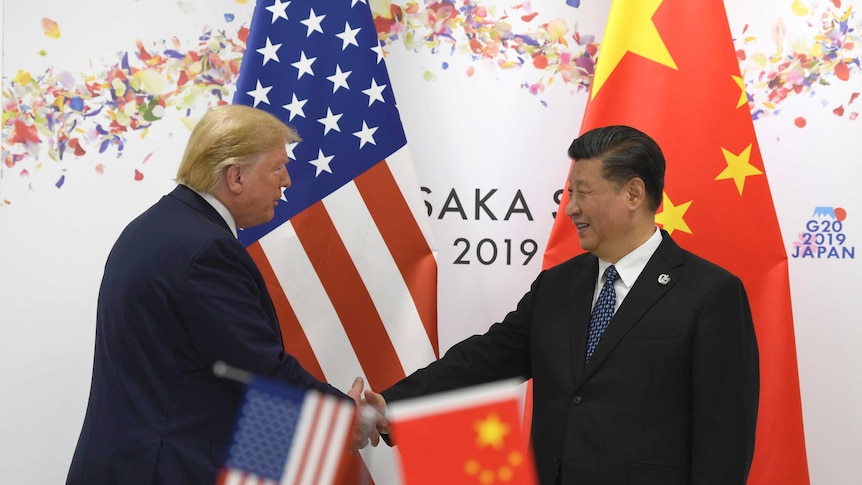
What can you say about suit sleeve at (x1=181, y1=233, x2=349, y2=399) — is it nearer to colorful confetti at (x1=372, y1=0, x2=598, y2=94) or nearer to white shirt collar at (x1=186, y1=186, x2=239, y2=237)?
white shirt collar at (x1=186, y1=186, x2=239, y2=237)

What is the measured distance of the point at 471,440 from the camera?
4.72 feet

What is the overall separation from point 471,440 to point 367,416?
87 cm

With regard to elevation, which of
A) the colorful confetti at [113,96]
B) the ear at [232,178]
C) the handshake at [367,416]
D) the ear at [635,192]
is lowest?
the handshake at [367,416]

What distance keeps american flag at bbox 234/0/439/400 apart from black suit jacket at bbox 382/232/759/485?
1.96 ft

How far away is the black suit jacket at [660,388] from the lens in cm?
191

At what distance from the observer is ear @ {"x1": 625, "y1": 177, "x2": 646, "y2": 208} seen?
2.11 m

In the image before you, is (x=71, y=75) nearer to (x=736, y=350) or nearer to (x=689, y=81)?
(x=689, y=81)

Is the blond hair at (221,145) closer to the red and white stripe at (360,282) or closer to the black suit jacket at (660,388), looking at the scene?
the red and white stripe at (360,282)

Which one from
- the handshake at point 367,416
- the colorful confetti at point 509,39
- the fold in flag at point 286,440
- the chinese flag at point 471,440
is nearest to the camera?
the chinese flag at point 471,440

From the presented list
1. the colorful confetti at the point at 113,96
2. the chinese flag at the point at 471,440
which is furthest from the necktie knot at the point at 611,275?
the colorful confetti at the point at 113,96

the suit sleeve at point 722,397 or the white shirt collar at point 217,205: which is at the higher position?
the white shirt collar at point 217,205

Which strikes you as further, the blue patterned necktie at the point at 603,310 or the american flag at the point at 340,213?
the american flag at the point at 340,213

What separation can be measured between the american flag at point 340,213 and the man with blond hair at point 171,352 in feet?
1.96

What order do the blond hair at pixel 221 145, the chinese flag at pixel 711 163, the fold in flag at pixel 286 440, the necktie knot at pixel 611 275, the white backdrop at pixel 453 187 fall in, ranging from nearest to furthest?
the fold in flag at pixel 286 440, the blond hair at pixel 221 145, the necktie knot at pixel 611 275, the chinese flag at pixel 711 163, the white backdrop at pixel 453 187
